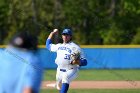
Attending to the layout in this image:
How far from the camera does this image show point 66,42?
38.1 feet

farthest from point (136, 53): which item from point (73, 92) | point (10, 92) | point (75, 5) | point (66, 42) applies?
point (10, 92)

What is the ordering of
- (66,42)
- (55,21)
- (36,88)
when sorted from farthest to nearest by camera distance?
(55,21) < (66,42) < (36,88)

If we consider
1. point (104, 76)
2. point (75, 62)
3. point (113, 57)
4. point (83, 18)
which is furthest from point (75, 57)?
point (83, 18)

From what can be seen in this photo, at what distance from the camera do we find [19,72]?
509 centimetres

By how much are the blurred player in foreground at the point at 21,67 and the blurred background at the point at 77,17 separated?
3771cm

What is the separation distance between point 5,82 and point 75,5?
4261cm

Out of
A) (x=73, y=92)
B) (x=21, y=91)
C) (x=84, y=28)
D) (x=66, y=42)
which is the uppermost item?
(x=21, y=91)

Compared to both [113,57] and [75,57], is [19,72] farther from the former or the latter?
[113,57]

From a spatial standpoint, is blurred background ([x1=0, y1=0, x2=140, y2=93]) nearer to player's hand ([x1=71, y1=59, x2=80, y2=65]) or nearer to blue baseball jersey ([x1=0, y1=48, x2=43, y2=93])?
player's hand ([x1=71, y1=59, x2=80, y2=65])

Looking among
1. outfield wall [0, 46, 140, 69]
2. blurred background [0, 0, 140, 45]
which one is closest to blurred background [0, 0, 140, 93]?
blurred background [0, 0, 140, 45]

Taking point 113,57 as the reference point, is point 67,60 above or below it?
above

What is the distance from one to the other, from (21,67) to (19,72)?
0.05 meters

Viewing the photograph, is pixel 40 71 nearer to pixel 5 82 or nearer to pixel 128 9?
pixel 5 82

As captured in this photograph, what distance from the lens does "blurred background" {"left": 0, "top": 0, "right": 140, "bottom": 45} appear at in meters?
44.8
